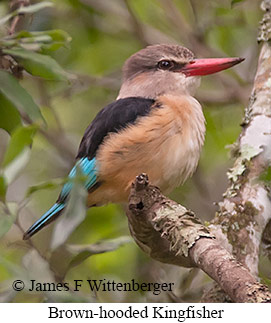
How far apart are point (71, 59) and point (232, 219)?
1897mm

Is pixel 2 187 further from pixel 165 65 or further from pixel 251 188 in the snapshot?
pixel 165 65

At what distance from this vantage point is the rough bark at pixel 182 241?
206 centimetres

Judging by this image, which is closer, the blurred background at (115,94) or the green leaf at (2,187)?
the green leaf at (2,187)

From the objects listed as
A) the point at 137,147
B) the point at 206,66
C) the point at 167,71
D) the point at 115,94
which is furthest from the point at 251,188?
the point at 115,94

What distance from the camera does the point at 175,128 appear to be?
3404 millimetres

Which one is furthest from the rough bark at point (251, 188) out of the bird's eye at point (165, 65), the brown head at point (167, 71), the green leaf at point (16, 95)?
the green leaf at point (16, 95)

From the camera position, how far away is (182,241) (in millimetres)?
2559

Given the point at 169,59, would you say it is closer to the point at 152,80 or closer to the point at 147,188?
the point at 152,80

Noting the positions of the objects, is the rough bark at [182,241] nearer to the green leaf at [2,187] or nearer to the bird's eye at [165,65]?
the green leaf at [2,187]

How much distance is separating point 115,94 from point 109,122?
1.61 metres

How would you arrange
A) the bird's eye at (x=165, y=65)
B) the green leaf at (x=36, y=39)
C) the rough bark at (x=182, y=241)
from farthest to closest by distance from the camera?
the bird's eye at (x=165, y=65) < the green leaf at (x=36, y=39) < the rough bark at (x=182, y=241)

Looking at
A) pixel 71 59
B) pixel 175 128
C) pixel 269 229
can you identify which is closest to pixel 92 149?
pixel 175 128
